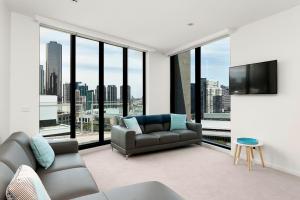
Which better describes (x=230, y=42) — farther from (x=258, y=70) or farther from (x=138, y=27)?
(x=138, y=27)

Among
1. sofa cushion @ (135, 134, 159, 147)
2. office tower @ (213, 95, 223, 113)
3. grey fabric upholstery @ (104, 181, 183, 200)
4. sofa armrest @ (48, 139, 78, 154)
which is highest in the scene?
office tower @ (213, 95, 223, 113)

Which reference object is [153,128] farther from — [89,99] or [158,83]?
[89,99]

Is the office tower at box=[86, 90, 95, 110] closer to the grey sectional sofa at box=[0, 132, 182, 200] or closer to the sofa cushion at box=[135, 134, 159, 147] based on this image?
the sofa cushion at box=[135, 134, 159, 147]

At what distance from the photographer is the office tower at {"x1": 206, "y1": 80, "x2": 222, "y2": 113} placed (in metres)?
4.91

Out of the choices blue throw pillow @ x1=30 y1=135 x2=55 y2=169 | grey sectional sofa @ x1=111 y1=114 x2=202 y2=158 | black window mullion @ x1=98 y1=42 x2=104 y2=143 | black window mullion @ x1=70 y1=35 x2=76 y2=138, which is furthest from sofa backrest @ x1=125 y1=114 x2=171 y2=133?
blue throw pillow @ x1=30 y1=135 x2=55 y2=169

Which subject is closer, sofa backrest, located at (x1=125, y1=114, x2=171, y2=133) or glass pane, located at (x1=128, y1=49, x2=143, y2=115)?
sofa backrest, located at (x1=125, y1=114, x2=171, y2=133)

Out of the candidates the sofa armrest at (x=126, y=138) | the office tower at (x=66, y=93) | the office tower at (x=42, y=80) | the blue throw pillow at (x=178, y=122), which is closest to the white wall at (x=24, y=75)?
the office tower at (x=42, y=80)

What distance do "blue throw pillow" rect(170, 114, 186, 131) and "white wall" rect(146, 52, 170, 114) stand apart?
904mm

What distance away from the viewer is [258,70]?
3506 mm

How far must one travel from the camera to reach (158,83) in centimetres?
595

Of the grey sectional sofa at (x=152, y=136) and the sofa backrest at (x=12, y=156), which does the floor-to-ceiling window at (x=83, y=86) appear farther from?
the sofa backrest at (x=12, y=156)

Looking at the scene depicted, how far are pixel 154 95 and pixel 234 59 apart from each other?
2564 millimetres

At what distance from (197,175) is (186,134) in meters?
1.66

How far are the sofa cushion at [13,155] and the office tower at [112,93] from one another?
9.50ft
